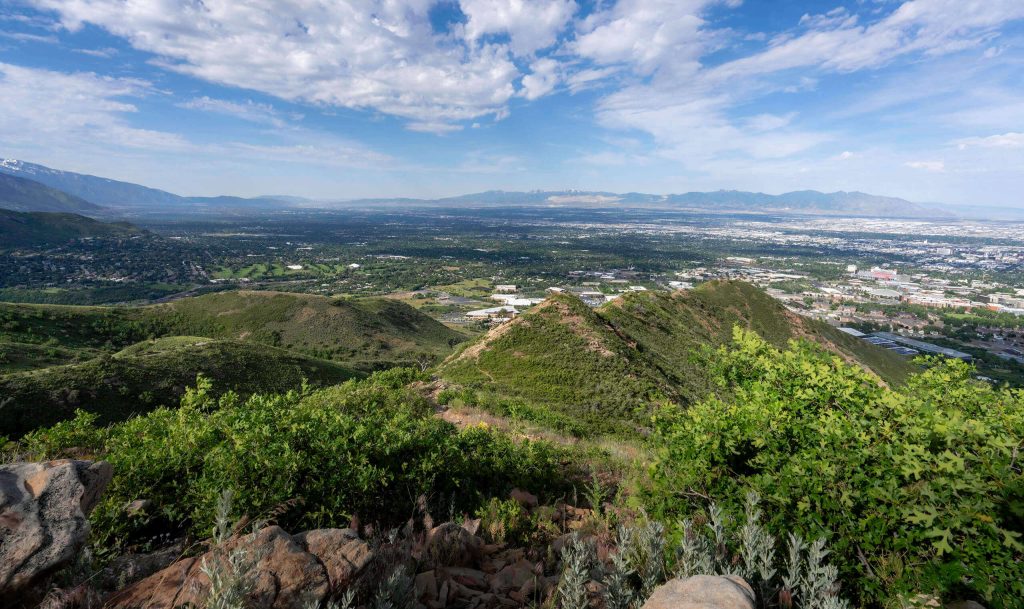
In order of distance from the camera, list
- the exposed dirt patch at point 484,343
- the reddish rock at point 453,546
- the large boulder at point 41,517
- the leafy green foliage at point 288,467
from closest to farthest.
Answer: the large boulder at point 41,517 → the reddish rock at point 453,546 → the leafy green foliage at point 288,467 → the exposed dirt patch at point 484,343

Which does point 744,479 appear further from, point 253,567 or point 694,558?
point 253,567

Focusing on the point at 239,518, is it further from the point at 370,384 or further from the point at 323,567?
the point at 370,384

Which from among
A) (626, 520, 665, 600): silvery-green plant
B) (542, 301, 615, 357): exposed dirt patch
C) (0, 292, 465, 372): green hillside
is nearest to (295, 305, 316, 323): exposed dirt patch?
(0, 292, 465, 372): green hillside

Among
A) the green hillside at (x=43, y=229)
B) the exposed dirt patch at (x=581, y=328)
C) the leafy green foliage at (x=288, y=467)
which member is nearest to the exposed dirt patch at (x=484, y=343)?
the exposed dirt patch at (x=581, y=328)

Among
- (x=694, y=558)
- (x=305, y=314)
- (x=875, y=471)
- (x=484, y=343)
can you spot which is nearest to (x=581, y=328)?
(x=484, y=343)

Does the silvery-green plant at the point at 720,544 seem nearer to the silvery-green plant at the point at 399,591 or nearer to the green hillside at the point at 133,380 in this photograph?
the silvery-green plant at the point at 399,591

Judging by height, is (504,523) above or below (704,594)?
below
